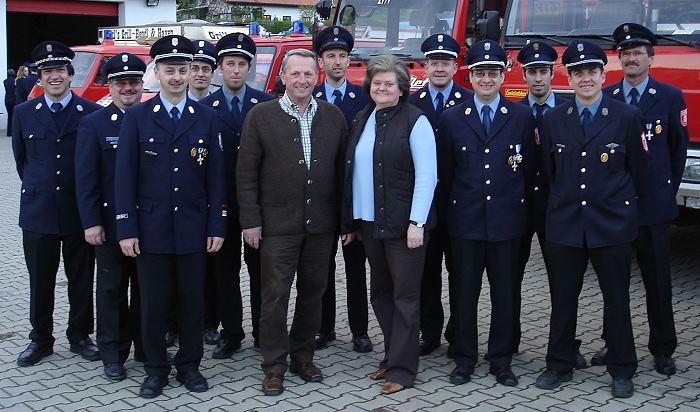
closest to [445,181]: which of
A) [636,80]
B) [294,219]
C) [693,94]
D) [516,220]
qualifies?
[516,220]

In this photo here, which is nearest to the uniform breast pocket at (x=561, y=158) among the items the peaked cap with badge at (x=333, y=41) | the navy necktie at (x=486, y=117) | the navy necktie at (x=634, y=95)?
the navy necktie at (x=486, y=117)

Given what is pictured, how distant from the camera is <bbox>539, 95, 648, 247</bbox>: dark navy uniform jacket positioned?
484 centimetres

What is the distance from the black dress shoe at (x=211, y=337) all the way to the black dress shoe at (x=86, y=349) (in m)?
0.74

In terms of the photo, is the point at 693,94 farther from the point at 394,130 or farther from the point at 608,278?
the point at 394,130

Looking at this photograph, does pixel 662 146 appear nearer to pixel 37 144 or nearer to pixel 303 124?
pixel 303 124

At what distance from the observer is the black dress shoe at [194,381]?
16.8 ft

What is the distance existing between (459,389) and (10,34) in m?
27.1

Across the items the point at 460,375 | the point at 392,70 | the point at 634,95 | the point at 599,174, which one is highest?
the point at 392,70

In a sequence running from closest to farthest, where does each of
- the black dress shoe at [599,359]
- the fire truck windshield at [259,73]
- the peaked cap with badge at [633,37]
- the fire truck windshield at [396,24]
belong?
the peaked cap with badge at [633,37]
the black dress shoe at [599,359]
the fire truck windshield at [396,24]
the fire truck windshield at [259,73]

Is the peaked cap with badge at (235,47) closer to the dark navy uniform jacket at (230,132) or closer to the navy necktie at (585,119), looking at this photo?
the dark navy uniform jacket at (230,132)

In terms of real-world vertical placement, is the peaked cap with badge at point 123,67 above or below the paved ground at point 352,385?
above

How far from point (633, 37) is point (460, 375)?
228cm

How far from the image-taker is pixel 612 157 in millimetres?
4836

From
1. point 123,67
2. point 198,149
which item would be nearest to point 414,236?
point 198,149
